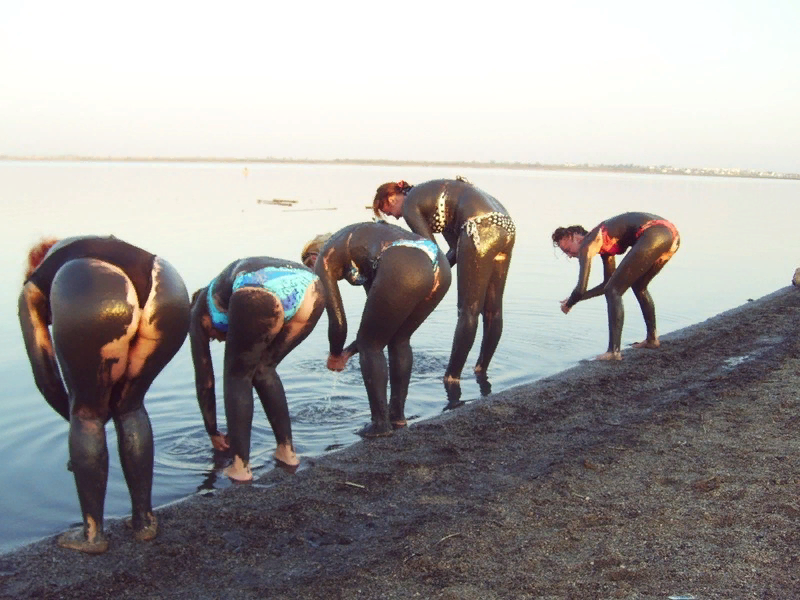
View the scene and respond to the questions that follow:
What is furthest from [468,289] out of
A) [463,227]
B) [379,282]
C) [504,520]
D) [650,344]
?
[504,520]

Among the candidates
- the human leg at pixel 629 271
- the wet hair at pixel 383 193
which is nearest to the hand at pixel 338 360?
the wet hair at pixel 383 193

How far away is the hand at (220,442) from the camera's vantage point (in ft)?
21.9

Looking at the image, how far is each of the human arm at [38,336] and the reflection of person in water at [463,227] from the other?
12.6 feet

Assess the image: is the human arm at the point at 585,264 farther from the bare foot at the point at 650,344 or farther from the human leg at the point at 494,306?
the bare foot at the point at 650,344

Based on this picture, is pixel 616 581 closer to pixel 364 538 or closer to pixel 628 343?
pixel 364 538

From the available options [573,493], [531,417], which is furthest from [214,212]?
[573,493]

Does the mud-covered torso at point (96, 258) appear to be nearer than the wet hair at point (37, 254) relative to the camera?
Yes

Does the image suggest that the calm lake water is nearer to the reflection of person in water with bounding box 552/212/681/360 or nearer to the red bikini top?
the reflection of person in water with bounding box 552/212/681/360

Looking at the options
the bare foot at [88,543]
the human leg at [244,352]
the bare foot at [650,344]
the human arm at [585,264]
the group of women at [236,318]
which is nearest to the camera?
the group of women at [236,318]

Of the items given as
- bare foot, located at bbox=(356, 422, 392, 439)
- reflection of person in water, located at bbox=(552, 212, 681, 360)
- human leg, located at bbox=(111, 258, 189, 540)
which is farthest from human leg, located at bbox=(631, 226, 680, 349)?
human leg, located at bbox=(111, 258, 189, 540)

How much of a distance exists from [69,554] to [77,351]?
1129 mm

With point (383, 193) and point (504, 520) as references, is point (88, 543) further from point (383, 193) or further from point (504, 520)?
point (383, 193)

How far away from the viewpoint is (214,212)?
31.7 m

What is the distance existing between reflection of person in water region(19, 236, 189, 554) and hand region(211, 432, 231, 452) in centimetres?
198
